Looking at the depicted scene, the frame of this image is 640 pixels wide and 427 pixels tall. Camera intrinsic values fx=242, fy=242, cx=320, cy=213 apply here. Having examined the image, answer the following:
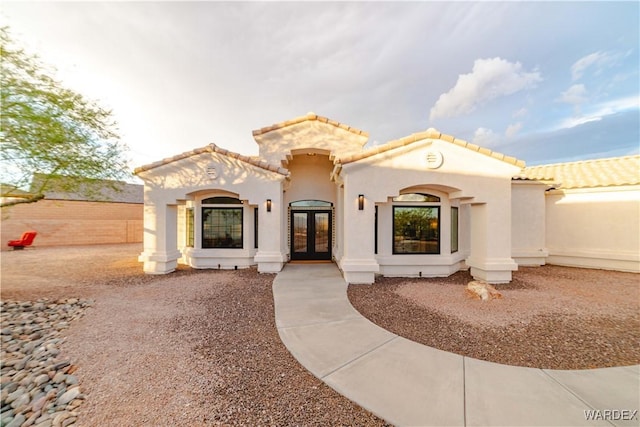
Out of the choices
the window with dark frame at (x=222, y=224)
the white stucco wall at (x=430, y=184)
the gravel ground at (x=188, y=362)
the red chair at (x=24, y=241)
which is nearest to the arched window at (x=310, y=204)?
the window with dark frame at (x=222, y=224)

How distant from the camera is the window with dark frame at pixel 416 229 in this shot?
8711mm

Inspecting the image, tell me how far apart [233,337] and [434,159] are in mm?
7143

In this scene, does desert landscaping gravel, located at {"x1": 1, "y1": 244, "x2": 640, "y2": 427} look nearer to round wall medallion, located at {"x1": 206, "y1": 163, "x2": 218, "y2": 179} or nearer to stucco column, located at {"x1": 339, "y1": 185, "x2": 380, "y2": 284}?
stucco column, located at {"x1": 339, "y1": 185, "x2": 380, "y2": 284}

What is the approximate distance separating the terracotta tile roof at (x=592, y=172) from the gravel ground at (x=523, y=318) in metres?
4.32

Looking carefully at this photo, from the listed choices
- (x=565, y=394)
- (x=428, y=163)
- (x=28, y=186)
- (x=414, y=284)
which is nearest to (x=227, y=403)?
(x=565, y=394)

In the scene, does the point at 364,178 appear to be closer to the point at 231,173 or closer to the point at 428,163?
the point at 428,163

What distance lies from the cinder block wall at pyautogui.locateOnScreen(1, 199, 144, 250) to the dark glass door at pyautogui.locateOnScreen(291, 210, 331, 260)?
15.2m

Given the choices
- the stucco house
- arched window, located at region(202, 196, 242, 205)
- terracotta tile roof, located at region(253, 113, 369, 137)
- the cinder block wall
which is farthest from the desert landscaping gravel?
the cinder block wall

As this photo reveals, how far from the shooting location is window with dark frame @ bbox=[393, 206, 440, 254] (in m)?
8.71

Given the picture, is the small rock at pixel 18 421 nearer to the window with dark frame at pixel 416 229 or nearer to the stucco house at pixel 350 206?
the stucco house at pixel 350 206

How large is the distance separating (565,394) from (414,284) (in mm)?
4672

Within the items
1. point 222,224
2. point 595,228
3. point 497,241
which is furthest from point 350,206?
point 595,228

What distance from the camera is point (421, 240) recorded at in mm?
8727

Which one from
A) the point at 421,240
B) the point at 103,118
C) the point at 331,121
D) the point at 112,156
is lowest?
the point at 421,240
